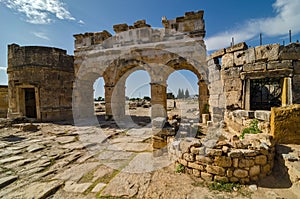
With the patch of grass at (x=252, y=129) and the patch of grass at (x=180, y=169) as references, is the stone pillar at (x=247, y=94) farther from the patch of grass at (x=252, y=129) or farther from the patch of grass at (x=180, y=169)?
the patch of grass at (x=180, y=169)

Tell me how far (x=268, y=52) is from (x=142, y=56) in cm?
663

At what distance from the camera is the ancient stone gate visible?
8.49m

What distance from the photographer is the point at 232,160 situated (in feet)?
8.86

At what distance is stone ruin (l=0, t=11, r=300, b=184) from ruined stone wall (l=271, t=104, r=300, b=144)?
19 mm

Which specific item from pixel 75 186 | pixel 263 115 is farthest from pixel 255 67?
pixel 75 186

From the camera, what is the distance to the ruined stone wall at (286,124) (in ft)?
10.1

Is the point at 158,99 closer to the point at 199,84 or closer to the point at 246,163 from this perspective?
the point at 199,84

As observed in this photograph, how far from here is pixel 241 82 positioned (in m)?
4.68

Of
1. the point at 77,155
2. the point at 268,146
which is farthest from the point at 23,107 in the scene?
the point at 268,146

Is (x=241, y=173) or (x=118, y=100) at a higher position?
(x=118, y=100)

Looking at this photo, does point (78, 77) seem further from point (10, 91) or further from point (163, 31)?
point (163, 31)

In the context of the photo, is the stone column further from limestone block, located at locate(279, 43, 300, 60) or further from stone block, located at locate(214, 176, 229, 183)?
limestone block, located at locate(279, 43, 300, 60)

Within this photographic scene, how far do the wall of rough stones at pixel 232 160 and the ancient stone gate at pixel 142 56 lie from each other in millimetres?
5839

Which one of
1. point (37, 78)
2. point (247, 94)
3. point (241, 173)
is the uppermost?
point (37, 78)
